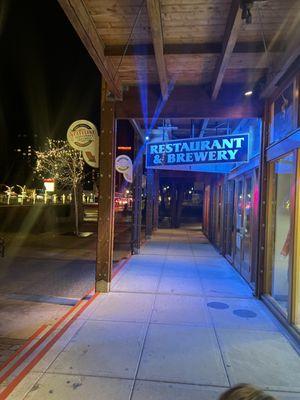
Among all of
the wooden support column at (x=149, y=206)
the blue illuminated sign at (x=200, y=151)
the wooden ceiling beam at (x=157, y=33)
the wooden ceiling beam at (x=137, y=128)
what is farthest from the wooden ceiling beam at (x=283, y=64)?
the wooden support column at (x=149, y=206)

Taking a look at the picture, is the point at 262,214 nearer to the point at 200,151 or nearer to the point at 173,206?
the point at 200,151

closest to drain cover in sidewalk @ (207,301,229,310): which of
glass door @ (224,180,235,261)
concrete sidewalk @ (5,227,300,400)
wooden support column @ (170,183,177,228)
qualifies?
concrete sidewalk @ (5,227,300,400)

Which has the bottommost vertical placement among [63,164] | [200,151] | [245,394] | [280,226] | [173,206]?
[245,394]

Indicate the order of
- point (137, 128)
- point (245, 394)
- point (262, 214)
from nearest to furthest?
point (245, 394) → point (262, 214) → point (137, 128)

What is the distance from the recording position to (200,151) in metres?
10.1

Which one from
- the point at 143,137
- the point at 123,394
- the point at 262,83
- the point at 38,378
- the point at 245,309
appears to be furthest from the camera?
the point at 143,137

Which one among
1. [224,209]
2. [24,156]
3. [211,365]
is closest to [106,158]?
[211,365]

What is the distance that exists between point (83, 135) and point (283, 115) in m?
3.83

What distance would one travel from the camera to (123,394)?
141 inches

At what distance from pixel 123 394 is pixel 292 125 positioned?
4.27 metres

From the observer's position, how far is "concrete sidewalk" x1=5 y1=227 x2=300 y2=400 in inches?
146

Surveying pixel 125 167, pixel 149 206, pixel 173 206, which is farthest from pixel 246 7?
pixel 173 206

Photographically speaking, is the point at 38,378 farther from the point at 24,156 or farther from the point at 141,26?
the point at 24,156

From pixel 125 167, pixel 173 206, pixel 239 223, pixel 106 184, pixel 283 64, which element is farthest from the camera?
pixel 173 206
